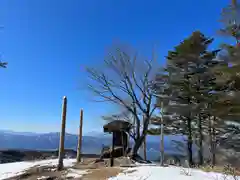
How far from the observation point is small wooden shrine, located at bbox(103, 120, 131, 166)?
11.6 metres

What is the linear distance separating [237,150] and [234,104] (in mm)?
3463

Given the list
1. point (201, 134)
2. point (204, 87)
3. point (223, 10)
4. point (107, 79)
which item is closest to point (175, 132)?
point (201, 134)

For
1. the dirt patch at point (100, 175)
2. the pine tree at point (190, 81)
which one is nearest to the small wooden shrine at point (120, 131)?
the pine tree at point (190, 81)

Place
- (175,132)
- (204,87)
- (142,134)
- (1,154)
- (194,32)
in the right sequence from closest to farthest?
(142,134)
(204,87)
(194,32)
(175,132)
(1,154)

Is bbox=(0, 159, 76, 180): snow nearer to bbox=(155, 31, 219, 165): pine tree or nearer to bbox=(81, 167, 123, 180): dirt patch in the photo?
bbox=(81, 167, 123, 180): dirt patch

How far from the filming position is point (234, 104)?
34.6 ft

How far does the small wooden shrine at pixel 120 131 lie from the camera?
457 inches

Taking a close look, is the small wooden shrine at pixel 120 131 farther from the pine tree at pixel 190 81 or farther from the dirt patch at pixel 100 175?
the dirt patch at pixel 100 175

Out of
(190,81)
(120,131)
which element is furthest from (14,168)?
Result: (190,81)

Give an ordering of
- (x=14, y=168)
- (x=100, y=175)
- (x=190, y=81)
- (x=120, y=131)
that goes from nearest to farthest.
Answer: (x=100, y=175) < (x=14, y=168) < (x=120, y=131) < (x=190, y=81)

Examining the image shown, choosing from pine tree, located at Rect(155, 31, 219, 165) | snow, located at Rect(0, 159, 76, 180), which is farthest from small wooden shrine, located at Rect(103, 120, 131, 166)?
pine tree, located at Rect(155, 31, 219, 165)

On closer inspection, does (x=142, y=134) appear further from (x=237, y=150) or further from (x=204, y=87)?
(x=237, y=150)

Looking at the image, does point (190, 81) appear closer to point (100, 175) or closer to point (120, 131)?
point (120, 131)

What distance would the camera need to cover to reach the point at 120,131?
472 inches
